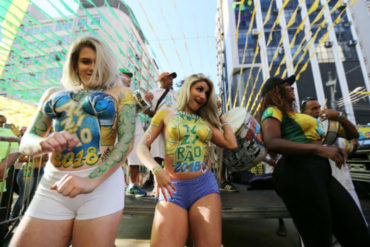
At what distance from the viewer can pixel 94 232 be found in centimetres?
106

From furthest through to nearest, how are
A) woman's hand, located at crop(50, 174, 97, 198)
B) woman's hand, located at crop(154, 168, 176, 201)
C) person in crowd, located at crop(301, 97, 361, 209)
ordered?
person in crowd, located at crop(301, 97, 361, 209)
woman's hand, located at crop(154, 168, 176, 201)
woman's hand, located at crop(50, 174, 97, 198)

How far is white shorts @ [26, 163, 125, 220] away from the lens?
110 cm

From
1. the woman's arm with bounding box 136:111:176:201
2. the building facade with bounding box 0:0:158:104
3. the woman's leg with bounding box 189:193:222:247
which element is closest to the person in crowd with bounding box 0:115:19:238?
the building facade with bounding box 0:0:158:104

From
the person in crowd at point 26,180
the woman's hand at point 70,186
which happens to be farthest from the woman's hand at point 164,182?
the person in crowd at point 26,180

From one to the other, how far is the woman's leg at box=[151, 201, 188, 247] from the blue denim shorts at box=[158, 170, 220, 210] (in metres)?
0.05

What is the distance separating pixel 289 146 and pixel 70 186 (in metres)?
1.85

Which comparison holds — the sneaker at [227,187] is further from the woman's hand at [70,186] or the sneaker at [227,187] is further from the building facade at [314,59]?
the building facade at [314,59]

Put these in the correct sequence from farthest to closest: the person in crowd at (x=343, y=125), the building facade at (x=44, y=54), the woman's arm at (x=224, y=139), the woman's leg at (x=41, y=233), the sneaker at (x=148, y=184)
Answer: the building facade at (x=44, y=54) < the sneaker at (x=148, y=184) < the woman's arm at (x=224, y=139) < the person in crowd at (x=343, y=125) < the woman's leg at (x=41, y=233)

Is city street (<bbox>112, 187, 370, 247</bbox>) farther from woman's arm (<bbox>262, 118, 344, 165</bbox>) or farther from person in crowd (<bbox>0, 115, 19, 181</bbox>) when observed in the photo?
person in crowd (<bbox>0, 115, 19, 181</bbox>)

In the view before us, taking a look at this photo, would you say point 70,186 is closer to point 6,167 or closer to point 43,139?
point 43,139

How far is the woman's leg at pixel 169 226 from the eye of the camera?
4.58 feet

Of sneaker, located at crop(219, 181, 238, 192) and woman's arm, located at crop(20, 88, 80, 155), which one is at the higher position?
woman's arm, located at crop(20, 88, 80, 155)

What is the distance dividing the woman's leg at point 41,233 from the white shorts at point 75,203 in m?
0.03

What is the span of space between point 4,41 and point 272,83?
A: 6884 millimetres
